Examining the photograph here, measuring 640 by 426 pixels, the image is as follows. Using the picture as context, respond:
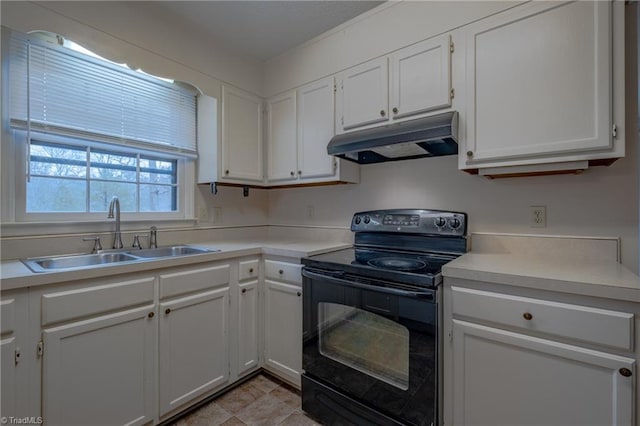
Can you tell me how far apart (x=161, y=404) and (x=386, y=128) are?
190 centimetres

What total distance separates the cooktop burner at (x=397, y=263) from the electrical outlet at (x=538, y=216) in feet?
2.15

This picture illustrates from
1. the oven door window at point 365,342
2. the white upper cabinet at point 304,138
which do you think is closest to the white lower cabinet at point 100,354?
the oven door window at point 365,342

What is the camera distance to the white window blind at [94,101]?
156cm

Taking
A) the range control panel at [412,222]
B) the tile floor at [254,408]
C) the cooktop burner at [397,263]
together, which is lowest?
the tile floor at [254,408]

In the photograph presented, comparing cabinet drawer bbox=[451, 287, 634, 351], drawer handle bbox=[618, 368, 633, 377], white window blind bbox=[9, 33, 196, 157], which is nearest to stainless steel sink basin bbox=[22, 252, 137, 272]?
white window blind bbox=[9, 33, 196, 157]

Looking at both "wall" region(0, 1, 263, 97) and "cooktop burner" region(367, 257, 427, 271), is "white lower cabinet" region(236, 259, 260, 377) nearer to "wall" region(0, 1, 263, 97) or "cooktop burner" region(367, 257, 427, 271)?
"cooktop burner" region(367, 257, 427, 271)

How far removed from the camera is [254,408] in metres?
1.73

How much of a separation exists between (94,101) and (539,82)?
8.00ft

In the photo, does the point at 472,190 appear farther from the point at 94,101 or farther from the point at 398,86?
the point at 94,101

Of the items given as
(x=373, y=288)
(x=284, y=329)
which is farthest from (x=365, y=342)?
(x=284, y=329)

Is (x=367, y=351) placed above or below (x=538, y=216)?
below

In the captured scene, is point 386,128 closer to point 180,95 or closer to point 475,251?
point 475,251

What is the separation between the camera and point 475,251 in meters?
1.75

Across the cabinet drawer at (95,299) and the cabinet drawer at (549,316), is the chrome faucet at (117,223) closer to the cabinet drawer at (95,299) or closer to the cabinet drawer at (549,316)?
the cabinet drawer at (95,299)
